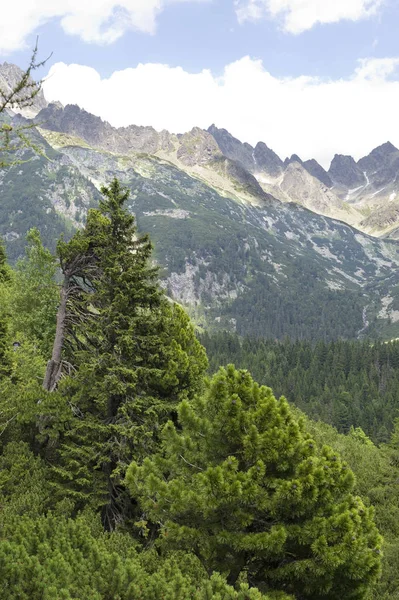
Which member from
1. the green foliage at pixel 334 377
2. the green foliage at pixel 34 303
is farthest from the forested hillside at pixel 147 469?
the green foliage at pixel 334 377

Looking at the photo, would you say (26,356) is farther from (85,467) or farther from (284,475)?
(284,475)

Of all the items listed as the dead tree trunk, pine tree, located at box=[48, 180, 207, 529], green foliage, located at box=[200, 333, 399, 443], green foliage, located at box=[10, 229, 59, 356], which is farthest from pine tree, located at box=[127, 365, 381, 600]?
green foliage, located at box=[200, 333, 399, 443]

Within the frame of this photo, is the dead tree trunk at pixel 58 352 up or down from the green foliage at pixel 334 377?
up

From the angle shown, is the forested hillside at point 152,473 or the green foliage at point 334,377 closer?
the forested hillside at point 152,473

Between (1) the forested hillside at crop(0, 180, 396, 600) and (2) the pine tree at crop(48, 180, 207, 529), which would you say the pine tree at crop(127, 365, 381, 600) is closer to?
(1) the forested hillside at crop(0, 180, 396, 600)

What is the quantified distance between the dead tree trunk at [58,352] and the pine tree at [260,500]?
355 inches

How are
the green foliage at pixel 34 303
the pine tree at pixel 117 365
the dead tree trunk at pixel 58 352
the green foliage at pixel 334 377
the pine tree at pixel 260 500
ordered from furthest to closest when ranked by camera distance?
the green foliage at pixel 334 377
the green foliage at pixel 34 303
the dead tree trunk at pixel 58 352
the pine tree at pixel 117 365
the pine tree at pixel 260 500

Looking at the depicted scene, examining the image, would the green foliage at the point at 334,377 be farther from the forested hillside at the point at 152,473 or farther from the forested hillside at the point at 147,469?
the forested hillside at the point at 152,473

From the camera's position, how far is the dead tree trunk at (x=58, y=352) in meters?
19.8

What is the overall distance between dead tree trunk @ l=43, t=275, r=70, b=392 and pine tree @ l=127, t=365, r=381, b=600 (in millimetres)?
9009

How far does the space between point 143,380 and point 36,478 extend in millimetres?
5532

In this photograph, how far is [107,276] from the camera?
760 inches

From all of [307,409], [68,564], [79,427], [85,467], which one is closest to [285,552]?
[68,564]

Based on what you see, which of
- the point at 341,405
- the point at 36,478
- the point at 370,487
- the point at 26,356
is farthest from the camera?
the point at 341,405
